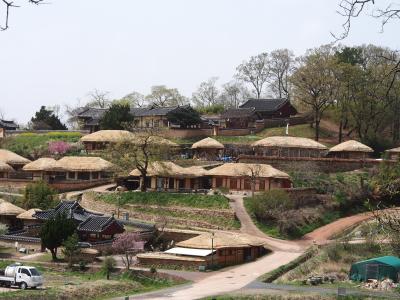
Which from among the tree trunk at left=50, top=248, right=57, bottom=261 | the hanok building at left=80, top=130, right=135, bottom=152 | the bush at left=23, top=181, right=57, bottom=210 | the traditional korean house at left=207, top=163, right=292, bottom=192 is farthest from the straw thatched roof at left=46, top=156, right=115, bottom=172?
the tree trunk at left=50, top=248, right=57, bottom=261

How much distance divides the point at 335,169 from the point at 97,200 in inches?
713

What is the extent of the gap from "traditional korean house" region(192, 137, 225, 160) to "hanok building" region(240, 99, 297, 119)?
1176 centimetres

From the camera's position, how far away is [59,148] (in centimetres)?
A: 6272

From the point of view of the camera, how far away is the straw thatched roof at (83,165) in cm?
5425

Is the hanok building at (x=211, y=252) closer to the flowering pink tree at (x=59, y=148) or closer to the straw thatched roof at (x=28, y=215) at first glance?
the straw thatched roof at (x=28, y=215)

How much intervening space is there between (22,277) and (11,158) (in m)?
32.7

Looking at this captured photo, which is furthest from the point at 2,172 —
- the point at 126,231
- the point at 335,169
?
the point at 335,169

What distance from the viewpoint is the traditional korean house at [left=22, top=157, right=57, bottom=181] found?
54.5 meters

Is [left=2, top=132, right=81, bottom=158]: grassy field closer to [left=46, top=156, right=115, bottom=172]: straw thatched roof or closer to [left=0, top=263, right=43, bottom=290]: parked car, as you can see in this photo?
[left=46, top=156, right=115, bottom=172]: straw thatched roof

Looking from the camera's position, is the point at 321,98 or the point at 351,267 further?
the point at 321,98

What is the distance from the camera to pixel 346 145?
5391cm

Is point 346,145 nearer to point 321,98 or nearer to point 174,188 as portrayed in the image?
point 321,98

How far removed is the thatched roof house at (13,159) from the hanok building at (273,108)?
78.3 ft

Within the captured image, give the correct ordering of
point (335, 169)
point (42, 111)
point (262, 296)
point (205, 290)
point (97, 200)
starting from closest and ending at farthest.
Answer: point (262, 296), point (205, 290), point (97, 200), point (335, 169), point (42, 111)
